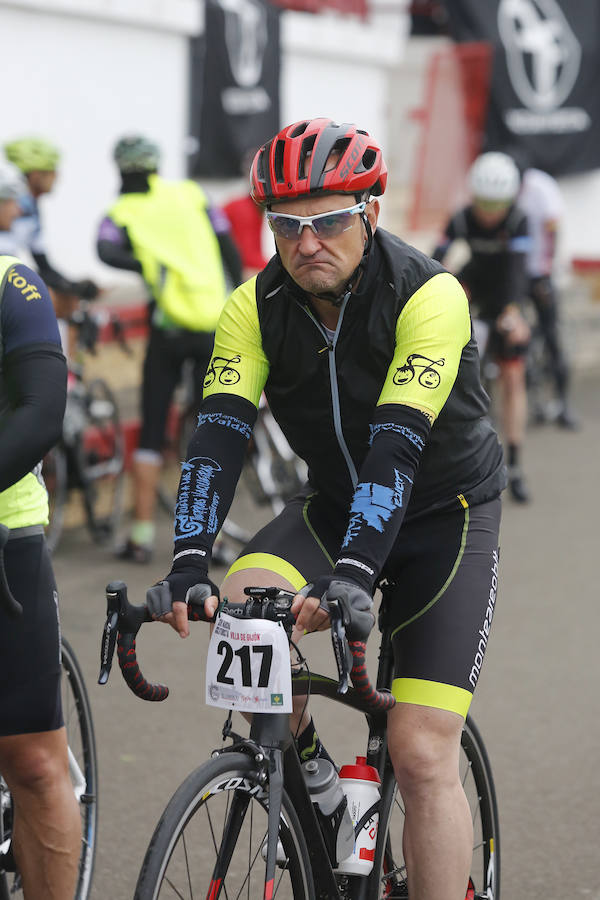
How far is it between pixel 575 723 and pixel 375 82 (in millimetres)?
12775

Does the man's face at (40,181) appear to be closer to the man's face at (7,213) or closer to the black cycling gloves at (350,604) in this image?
the man's face at (7,213)

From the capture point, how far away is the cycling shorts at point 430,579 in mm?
3279

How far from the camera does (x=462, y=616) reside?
3.33 meters

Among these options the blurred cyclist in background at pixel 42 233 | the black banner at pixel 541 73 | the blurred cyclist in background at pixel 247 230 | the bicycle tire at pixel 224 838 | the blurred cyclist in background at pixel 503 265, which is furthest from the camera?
the black banner at pixel 541 73

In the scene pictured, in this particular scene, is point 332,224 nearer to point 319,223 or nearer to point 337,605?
point 319,223

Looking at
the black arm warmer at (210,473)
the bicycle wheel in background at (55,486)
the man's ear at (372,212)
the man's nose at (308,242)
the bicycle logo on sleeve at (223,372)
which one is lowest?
the bicycle wheel in background at (55,486)

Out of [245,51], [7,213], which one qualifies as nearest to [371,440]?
[7,213]

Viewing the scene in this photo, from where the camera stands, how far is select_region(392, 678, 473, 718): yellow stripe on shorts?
10.6ft

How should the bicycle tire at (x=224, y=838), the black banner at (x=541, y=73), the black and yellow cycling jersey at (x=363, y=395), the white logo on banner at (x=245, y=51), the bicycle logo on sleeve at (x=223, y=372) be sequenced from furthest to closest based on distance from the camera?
the black banner at (x=541, y=73) < the white logo on banner at (x=245, y=51) < the bicycle logo on sleeve at (x=223, y=372) < the black and yellow cycling jersey at (x=363, y=395) < the bicycle tire at (x=224, y=838)

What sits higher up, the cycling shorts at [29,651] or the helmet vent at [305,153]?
the helmet vent at [305,153]

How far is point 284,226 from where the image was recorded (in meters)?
3.20

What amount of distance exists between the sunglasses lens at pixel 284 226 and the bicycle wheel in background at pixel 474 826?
1288mm

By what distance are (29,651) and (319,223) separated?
1.17 meters

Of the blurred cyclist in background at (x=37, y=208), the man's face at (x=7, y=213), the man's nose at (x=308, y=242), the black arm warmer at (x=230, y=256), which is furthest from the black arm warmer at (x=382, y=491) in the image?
the blurred cyclist in background at (x=37, y=208)
